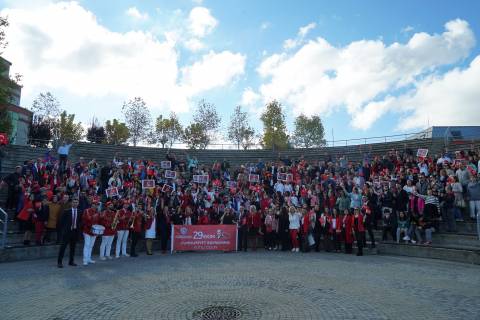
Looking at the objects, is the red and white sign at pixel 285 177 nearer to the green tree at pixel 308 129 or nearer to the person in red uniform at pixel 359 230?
the person in red uniform at pixel 359 230

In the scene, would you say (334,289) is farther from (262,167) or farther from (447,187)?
(262,167)

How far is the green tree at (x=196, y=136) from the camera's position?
65562 millimetres

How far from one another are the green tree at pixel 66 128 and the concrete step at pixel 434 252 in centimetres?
5405

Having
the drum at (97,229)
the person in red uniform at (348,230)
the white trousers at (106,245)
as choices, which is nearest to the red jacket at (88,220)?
the drum at (97,229)

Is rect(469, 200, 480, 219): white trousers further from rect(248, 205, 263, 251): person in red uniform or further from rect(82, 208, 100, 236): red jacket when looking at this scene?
rect(82, 208, 100, 236): red jacket

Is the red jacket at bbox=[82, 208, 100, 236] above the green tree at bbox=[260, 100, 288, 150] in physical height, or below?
below

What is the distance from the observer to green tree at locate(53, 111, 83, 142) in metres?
59.4

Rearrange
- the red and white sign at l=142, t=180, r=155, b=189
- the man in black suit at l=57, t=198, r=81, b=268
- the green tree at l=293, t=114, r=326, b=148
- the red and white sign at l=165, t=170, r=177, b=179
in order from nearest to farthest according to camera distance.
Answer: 1. the man in black suit at l=57, t=198, r=81, b=268
2. the red and white sign at l=142, t=180, r=155, b=189
3. the red and white sign at l=165, t=170, r=177, b=179
4. the green tree at l=293, t=114, r=326, b=148

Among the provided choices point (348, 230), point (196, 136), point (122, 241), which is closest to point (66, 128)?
point (196, 136)

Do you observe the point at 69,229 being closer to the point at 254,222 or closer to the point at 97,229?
the point at 97,229

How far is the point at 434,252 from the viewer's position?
49.2ft

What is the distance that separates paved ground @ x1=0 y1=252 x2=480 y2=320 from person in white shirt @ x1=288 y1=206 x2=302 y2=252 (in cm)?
354

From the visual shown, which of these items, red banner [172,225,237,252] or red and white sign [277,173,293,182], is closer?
red banner [172,225,237,252]

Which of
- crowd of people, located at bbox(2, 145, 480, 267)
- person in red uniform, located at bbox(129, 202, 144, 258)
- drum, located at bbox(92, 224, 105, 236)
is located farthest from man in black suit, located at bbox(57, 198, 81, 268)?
person in red uniform, located at bbox(129, 202, 144, 258)
